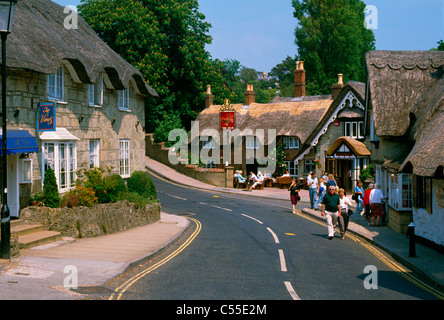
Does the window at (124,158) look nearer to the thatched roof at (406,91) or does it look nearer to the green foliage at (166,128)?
the thatched roof at (406,91)

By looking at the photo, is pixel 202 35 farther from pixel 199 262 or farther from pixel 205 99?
pixel 199 262

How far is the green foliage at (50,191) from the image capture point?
652 inches

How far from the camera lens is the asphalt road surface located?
10.0m

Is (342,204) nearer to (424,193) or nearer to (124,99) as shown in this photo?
(424,193)

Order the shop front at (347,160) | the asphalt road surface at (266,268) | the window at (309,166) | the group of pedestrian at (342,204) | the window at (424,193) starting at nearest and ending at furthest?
the asphalt road surface at (266,268) < the window at (424,193) < the group of pedestrian at (342,204) < the shop front at (347,160) < the window at (309,166)

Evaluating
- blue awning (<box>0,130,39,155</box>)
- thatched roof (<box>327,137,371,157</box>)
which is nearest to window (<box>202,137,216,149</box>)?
thatched roof (<box>327,137,371,157</box>)

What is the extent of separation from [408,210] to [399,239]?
6.98 ft

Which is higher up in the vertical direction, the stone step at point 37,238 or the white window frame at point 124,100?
the white window frame at point 124,100

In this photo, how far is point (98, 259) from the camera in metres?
13.2

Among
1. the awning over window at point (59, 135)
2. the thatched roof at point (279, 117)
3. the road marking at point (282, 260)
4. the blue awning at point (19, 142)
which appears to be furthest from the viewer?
the thatched roof at point (279, 117)

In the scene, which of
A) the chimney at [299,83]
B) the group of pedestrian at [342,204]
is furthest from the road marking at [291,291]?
the chimney at [299,83]

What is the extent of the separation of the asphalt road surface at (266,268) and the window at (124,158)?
5613mm

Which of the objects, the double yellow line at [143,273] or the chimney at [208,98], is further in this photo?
the chimney at [208,98]

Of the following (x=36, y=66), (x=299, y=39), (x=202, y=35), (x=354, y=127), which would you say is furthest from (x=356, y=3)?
(x=36, y=66)
